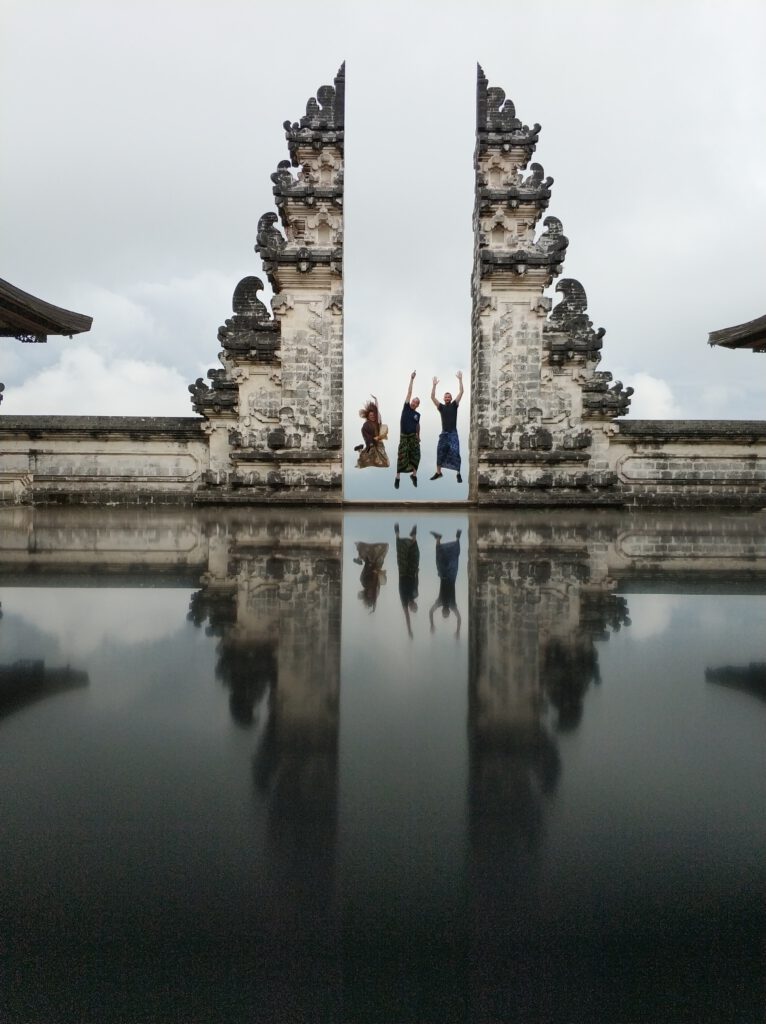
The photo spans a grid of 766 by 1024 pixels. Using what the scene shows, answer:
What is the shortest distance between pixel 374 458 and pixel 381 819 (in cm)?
1152

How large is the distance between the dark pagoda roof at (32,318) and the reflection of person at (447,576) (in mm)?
7216

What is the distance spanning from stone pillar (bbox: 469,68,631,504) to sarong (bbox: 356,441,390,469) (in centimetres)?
194

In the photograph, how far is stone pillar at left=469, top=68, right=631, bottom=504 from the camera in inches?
464

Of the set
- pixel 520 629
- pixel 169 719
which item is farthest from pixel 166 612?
pixel 520 629

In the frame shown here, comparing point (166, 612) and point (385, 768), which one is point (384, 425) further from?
point (385, 768)

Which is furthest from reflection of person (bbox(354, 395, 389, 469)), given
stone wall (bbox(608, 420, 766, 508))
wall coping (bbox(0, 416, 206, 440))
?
stone wall (bbox(608, 420, 766, 508))

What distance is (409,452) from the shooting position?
41.8 ft

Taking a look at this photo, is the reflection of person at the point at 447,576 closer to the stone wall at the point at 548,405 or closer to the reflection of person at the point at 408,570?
the reflection of person at the point at 408,570

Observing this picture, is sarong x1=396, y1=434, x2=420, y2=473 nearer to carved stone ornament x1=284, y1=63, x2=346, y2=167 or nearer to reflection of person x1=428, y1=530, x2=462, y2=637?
carved stone ornament x1=284, y1=63, x2=346, y2=167

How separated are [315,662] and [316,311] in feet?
35.4

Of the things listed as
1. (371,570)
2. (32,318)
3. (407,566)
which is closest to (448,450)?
(32,318)

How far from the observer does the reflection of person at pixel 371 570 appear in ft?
10.5

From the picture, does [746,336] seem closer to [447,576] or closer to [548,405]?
[548,405]

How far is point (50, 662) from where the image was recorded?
2.06 meters
